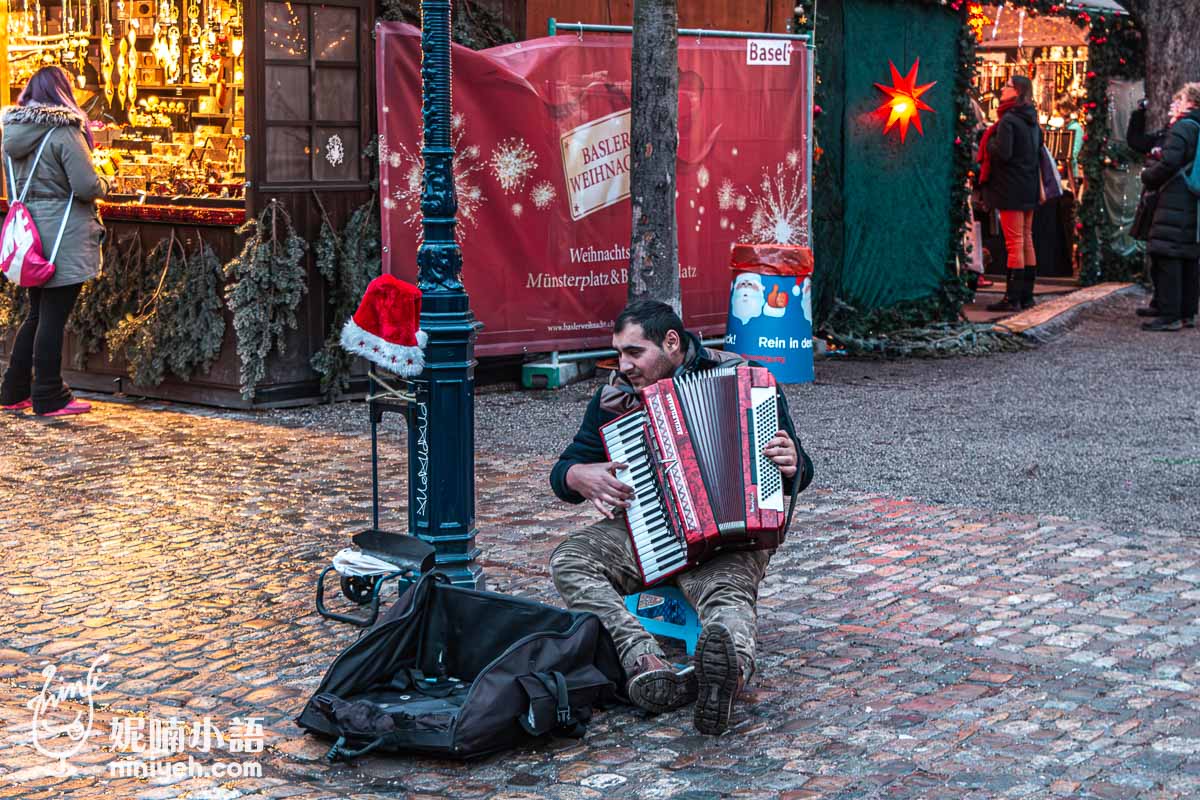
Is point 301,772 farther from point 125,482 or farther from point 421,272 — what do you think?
point 125,482

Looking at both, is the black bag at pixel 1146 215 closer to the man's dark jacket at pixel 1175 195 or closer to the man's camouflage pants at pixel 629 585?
the man's dark jacket at pixel 1175 195

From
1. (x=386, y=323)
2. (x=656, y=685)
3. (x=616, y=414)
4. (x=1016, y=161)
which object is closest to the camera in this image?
(x=656, y=685)

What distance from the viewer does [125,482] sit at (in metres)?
8.08

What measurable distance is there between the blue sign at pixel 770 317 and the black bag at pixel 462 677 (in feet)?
19.9

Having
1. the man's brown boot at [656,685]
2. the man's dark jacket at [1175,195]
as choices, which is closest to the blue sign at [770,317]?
the man's dark jacket at [1175,195]

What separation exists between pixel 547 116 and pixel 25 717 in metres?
6.82

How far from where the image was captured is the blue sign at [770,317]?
35.4 ft

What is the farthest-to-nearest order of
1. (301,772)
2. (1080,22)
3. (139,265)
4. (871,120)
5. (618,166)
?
1. (1080,22)
2. (871,120)
3. (618,166)
4. (139,265)
5. (301,772)

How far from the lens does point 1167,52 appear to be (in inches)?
677

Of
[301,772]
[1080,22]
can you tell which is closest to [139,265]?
[301,772]

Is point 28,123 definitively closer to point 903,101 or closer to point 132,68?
point 132,68

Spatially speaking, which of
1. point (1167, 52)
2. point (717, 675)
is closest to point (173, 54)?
point (717, 675)

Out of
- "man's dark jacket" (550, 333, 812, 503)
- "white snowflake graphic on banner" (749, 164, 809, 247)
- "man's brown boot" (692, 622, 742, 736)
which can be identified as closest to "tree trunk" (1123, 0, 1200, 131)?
"white snowflake graphic on banner" (749, 164, 809, 247)

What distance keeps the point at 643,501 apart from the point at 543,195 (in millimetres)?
5976
